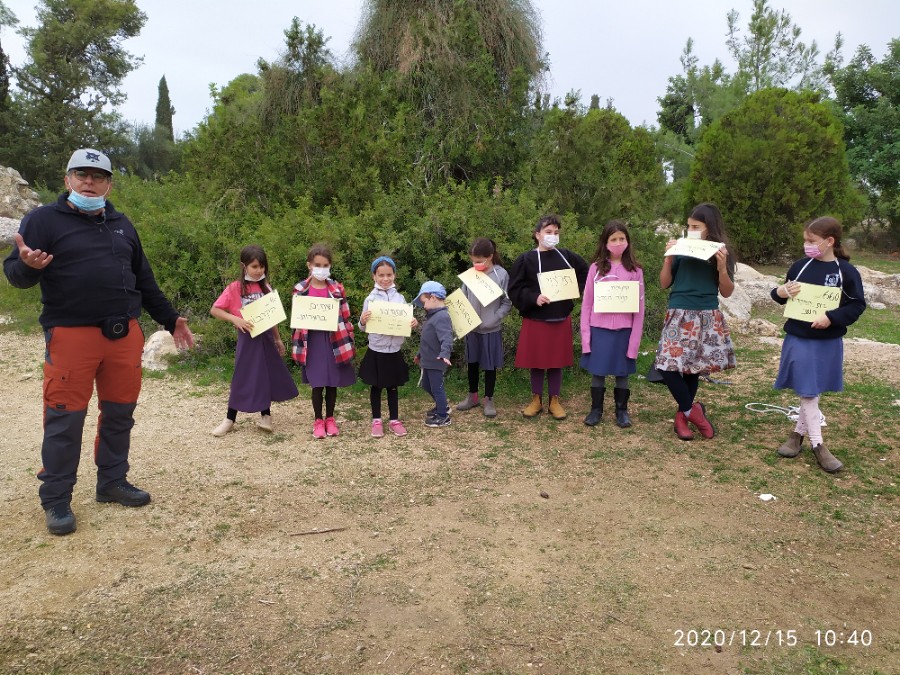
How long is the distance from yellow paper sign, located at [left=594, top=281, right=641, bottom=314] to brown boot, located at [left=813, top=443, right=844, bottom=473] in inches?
63.8

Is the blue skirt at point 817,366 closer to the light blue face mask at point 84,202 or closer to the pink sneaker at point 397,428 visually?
the pink sneaker at point 397,428

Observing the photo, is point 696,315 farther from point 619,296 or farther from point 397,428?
point 397,428

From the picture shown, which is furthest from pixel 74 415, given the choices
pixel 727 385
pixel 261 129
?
pixel 261 129

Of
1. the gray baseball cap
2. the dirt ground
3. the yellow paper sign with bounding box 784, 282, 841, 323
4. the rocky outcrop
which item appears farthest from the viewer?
the rocky outcrop

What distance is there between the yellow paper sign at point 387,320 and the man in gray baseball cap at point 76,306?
1.78 metres

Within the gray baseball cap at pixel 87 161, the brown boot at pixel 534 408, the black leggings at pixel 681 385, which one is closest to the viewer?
the gray baseball cap at pixel 87 161

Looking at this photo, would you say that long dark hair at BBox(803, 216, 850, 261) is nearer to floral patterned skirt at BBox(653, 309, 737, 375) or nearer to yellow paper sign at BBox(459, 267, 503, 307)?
floral patterned skirt at BBox(653, 309, 737, 375)

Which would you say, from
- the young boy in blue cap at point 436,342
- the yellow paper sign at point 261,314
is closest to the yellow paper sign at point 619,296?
the young boy in blue cap at point 436,342

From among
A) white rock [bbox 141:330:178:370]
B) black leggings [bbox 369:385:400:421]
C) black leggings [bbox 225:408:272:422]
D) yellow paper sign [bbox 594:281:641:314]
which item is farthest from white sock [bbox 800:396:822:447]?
white rock [bbox 141:330:178:370]

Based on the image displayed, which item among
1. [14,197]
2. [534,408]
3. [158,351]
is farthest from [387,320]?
[14,197]

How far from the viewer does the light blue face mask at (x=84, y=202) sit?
11.5 ft

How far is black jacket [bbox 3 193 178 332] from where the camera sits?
344cm

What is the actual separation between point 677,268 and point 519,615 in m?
3.13

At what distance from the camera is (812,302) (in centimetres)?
442
